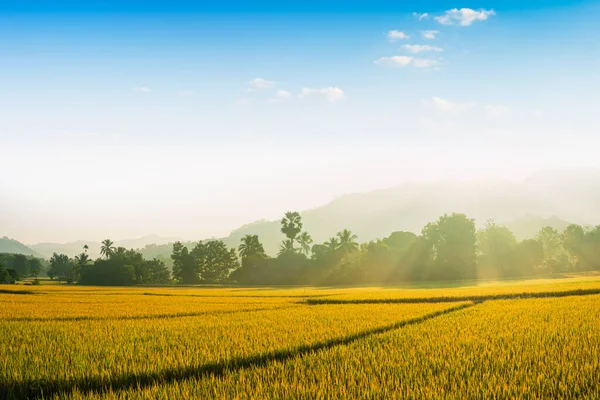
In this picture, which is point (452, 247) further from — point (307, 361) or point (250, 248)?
point (307, 361)

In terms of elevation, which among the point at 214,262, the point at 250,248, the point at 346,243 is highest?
the point at 346,243

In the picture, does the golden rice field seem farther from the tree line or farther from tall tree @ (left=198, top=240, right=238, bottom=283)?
tall tree @ (left=198, top=240, right=238, bottom=283)

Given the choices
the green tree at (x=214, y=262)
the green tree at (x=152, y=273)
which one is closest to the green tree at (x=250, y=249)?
the green tree at (x=214, y=262)

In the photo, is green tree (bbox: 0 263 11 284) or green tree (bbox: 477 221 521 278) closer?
green tree (bbox: 477 221 521 278)

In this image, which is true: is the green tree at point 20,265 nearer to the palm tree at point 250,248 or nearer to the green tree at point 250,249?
the green tree at point 250,249

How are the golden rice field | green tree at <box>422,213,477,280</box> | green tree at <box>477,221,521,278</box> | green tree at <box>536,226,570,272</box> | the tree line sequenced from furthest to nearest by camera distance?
green tree at <box>536,226,570,272</box> → the tree line → green tree at <box>422,213,477,280</box> → green tree at <box>477,221,521,278</box> → the golden rice field

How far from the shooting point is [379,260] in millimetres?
80625

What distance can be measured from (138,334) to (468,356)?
30.0ft

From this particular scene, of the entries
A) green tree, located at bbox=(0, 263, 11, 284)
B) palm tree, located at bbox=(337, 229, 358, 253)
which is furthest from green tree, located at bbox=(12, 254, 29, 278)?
palm tree, located at bbox=(337, 229, 358, 253)

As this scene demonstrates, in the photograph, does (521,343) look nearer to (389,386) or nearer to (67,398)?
(389,386)

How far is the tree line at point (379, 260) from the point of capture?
75.9 meters

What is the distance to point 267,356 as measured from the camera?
30.2 ft

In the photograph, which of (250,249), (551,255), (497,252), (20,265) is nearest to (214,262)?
(250,249)

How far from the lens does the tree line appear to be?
75.9m
